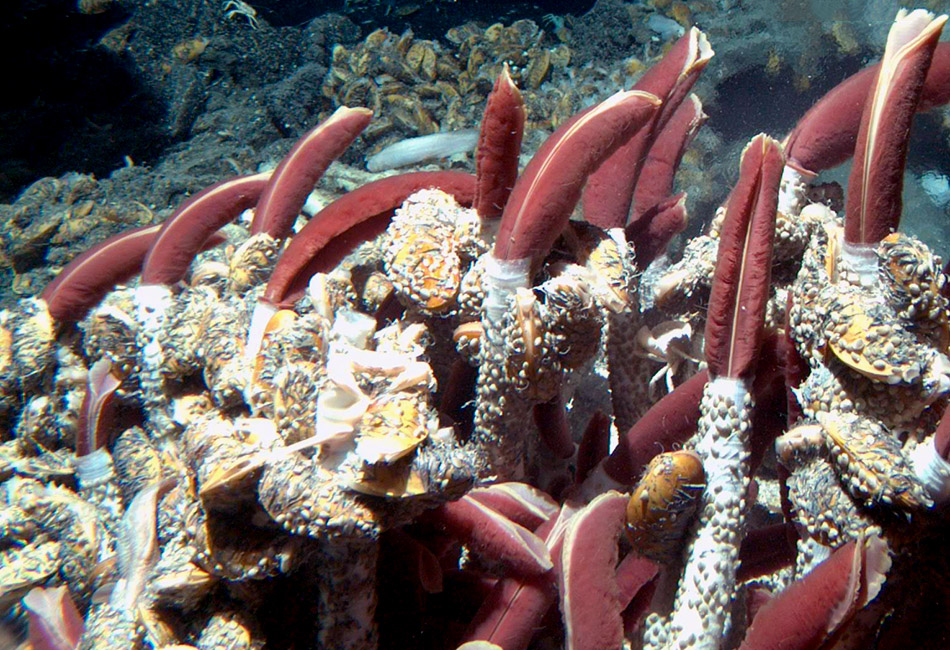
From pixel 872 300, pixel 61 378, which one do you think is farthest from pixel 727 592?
pixel 61 378

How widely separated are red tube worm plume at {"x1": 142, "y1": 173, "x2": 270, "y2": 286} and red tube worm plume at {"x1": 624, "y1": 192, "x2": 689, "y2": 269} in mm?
1033

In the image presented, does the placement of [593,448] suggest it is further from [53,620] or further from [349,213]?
[53,620]

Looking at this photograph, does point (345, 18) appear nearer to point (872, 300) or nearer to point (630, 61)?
point (630, 61)

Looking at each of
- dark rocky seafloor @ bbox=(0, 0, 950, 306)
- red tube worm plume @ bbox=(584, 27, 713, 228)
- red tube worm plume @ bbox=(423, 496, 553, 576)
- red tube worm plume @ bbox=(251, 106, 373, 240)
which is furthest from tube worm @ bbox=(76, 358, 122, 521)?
dark rocky seafloor @ bbox=(0, 0, 950, 306)

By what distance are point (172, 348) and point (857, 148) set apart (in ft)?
4.81

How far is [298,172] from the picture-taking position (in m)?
1.55

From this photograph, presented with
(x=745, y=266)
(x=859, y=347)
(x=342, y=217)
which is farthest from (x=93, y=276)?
(x=859, y=347)

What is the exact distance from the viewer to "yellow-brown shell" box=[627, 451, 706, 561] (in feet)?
3.28

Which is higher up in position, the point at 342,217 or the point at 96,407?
the point at 342,217

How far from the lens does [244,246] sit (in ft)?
4.99

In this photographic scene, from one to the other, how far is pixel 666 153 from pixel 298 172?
0.99 meters

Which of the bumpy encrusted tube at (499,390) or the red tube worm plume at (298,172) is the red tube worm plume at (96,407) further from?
the bumpy encrusted tube at (499,390)

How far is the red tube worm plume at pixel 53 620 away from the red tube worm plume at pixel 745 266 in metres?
1.54

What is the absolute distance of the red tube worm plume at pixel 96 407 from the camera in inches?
62.3
